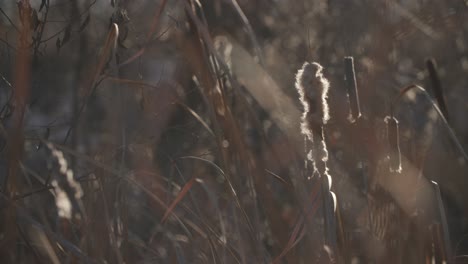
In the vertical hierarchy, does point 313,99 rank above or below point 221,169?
above

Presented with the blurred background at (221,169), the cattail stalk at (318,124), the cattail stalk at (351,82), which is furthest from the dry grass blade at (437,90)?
the cattail stalk at (318,124)

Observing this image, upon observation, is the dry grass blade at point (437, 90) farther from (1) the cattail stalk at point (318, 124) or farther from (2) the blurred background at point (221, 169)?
(1) the cattail stalk at point (318, 124)

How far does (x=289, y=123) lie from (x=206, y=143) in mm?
1169

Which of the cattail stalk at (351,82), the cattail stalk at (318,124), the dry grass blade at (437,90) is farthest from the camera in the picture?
the dry grass blade at (437,90)

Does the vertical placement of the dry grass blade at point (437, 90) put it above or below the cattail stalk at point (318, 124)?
above

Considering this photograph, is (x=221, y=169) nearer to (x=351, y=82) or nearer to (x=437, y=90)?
(x=351, y=82)

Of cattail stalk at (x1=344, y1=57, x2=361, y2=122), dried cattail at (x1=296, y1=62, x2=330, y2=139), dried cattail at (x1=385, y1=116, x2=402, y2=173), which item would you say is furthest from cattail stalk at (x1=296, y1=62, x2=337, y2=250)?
dried cattail at (x1=385, y1=116, x2=402, y2=173)

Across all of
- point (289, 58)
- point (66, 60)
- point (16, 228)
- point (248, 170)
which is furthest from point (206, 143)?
point (66, 60)

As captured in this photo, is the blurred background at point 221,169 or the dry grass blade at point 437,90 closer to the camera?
the blurred background at point 221,169

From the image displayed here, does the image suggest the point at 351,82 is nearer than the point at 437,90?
Yes

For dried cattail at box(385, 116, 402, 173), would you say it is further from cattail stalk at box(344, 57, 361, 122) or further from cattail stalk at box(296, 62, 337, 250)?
cattail stalk at box(296, 62, 337, 250)

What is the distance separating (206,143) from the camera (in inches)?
108

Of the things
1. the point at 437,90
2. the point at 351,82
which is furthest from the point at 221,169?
the point at 437,90

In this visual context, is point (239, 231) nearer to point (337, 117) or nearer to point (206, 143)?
point (337, 117)
